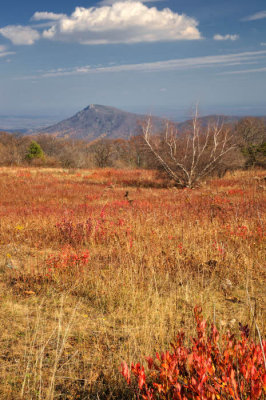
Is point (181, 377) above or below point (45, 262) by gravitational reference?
above

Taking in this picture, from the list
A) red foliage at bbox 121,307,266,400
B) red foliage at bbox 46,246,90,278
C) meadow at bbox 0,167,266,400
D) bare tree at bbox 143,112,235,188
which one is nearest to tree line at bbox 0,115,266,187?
bare tree at bbox 143,112,235,188

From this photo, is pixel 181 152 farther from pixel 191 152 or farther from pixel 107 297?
pixel 107 297

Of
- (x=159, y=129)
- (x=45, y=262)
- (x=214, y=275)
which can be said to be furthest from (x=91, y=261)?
(x=159, y=129)

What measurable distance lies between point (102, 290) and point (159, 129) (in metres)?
15.0

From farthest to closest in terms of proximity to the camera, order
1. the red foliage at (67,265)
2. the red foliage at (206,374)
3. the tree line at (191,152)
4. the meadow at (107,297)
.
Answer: the tree line at (191,152)
the red foliage at (67,265)
the meadow at (107,297)
the red foliage at (206,374)

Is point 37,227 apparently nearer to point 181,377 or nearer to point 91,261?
point 91,261

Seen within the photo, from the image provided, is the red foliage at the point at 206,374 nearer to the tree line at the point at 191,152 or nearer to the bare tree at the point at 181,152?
the tree line at the point at 191,152

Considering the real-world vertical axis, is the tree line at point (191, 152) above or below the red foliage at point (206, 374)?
above

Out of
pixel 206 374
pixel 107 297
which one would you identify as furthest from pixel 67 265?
pixel 206 374

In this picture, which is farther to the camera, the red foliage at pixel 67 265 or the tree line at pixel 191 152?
the tree line at pixel 191 152

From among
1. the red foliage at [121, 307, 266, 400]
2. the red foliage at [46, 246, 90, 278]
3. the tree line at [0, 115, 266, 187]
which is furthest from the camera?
the tree line at [0, 115, 266, 187]

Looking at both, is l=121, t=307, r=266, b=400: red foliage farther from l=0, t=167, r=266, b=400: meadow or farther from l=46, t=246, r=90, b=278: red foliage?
l=46, t=246, r=90, b=278: red foliage

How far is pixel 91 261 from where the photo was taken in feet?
15.9

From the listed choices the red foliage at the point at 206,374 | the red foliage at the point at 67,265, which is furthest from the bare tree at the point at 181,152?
the red foliage at the point at 206,374
